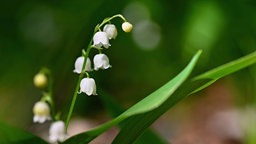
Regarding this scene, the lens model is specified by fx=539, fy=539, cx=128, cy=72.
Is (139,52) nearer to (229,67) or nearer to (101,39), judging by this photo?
(101,39)

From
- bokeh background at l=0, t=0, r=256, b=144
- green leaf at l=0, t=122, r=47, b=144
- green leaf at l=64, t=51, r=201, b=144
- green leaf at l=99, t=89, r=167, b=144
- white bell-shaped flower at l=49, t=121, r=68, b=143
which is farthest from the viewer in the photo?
bokeh background at l=0, t=0, r=256, b=144

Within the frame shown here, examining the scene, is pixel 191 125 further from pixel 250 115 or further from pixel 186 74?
pixel 186 74

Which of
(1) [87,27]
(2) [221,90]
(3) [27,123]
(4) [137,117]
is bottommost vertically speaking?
(2) [221,90]

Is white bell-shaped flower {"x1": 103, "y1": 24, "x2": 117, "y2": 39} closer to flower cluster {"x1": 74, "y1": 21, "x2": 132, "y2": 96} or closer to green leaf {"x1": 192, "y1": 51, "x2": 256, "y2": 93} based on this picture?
flower cluster {"x1": 74, "y1": 21, "x2": 132, "y2": 96}

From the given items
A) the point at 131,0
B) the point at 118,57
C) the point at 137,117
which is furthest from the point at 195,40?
the point at 137,117

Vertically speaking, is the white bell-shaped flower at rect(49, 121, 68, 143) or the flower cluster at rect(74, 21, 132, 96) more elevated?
the flower cluster at rect(74, 21, 132, 96)

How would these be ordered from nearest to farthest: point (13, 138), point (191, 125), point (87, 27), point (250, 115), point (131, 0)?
point (13, 138), point (250, 115), point (87, 27), point (131, 0), point (191, 125)

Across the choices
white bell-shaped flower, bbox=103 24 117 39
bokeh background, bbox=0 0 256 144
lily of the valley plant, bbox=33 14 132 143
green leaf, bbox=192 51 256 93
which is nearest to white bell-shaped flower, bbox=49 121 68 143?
lily of the valley plant, bbox=33 14 132 143
